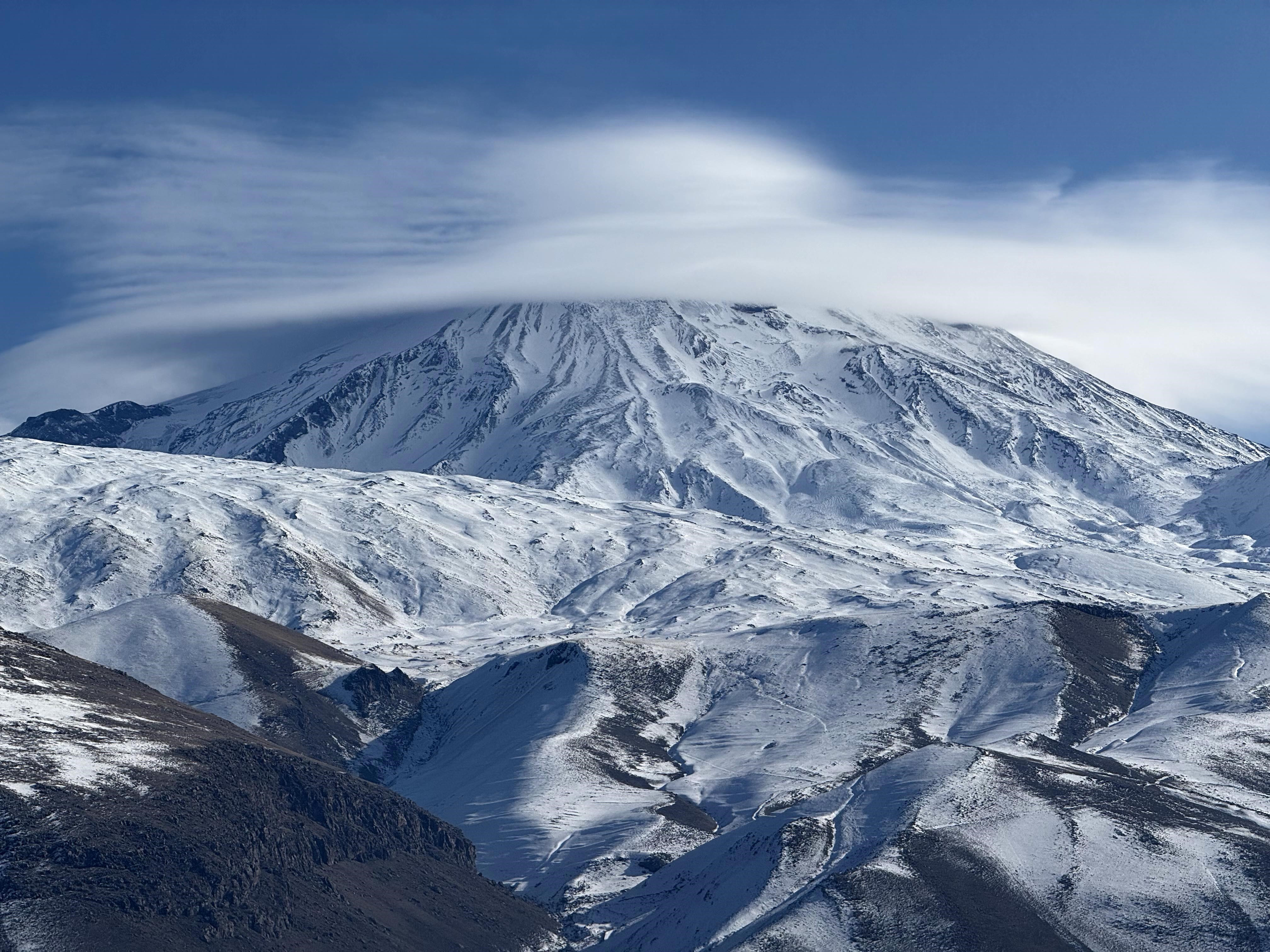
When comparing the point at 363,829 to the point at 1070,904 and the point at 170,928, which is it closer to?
the point at 170,928

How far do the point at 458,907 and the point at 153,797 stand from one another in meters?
34.0

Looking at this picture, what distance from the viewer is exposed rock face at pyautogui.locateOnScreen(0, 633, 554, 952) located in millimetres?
157000

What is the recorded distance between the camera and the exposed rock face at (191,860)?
515ft

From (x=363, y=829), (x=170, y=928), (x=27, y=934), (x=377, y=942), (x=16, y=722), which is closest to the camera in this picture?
(x=27, y=934)

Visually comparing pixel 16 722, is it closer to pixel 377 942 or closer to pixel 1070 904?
pixel 377 942

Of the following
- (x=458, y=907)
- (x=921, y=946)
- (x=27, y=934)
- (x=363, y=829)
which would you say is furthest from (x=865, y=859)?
(x=27, y=934)

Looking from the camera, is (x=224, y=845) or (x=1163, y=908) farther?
(x=224, y=845)

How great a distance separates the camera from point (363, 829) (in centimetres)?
19888

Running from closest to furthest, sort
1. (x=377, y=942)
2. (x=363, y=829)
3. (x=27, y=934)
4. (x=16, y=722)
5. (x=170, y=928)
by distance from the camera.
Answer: (x=27, y=934), (x=170, y=928), (x=377, y=942), (x=16, y=722), (x=363, y=829)

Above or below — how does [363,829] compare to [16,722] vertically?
below

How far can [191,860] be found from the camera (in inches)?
6644

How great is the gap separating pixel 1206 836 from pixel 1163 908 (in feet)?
62.1

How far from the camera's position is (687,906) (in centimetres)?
17838

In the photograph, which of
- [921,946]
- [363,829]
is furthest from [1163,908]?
[363,829]
